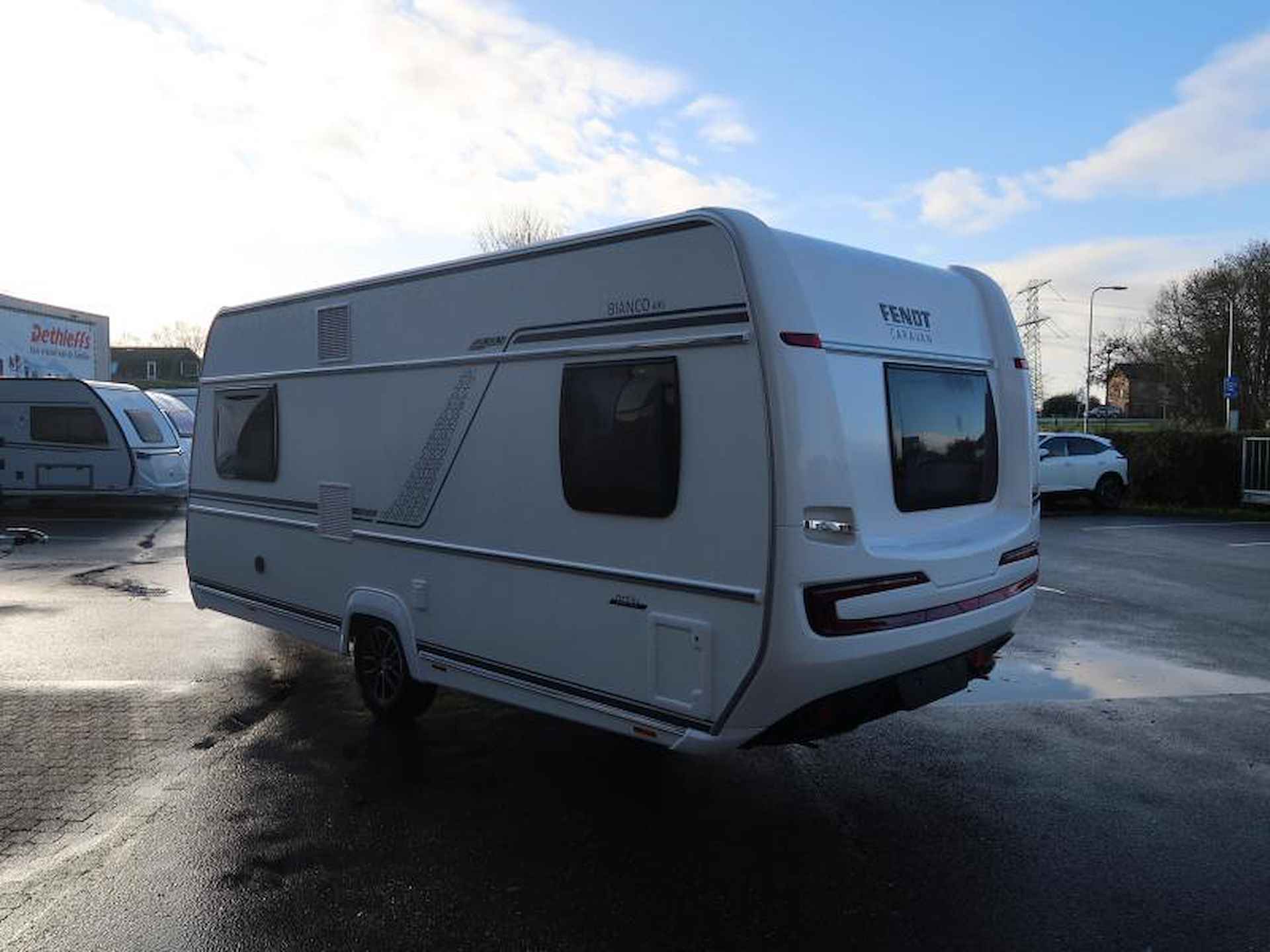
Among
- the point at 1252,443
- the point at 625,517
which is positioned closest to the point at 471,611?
the point at 625,517

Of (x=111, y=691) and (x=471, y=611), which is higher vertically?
(x=471, y=611)

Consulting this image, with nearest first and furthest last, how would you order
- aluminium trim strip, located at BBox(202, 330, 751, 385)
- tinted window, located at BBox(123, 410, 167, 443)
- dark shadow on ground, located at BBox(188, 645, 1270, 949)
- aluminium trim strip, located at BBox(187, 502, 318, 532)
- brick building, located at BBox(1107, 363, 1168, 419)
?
dark shadow on ground, located at BBox(188, 645, 1270, 949), aluminium trim strip, located at BBox(202, 330, 751, 385), aluminium trim strip, located at BBox(187, 502, 318, 532), tinted window, located at BBox(123, 410, 167, 443), brick building, located at BBox(1107, 363, 1168, 419)

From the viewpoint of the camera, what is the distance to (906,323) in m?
4.58

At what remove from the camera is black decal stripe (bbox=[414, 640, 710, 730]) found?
405cm

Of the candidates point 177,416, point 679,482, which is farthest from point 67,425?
point 679,482

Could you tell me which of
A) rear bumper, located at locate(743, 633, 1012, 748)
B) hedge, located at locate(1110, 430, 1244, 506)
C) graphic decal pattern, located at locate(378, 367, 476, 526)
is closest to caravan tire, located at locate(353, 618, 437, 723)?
graphic decal pattern, located at locate(378, 367, 476, 526)

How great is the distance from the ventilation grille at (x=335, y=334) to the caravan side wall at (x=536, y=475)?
0.02m

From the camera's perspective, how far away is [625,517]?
4.25m

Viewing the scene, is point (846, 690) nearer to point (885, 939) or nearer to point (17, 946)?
point (885, 939)

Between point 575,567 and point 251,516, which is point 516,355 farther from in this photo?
point 251,516

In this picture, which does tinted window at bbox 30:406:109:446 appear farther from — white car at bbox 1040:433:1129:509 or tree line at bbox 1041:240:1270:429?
tree line at bbox 1041:240:1270:429

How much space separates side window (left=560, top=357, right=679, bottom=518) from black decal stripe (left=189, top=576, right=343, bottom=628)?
246 centimetres

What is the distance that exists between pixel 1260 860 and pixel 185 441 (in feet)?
63.5

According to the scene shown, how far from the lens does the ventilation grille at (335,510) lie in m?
5.97
